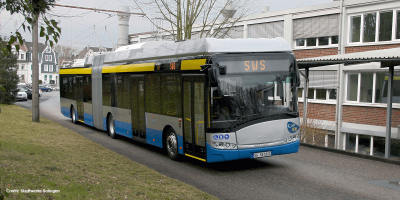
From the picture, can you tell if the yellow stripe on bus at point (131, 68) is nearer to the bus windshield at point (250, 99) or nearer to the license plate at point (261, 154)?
the bus windshield at point (250, 99)

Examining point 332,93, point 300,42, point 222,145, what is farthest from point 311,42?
point 222,145

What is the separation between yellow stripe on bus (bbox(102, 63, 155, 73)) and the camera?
38.5ft

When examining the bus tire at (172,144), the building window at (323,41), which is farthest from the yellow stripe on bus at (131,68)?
the building window at (323,41)

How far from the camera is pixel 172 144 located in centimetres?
1052

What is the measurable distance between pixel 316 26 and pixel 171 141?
15959mm

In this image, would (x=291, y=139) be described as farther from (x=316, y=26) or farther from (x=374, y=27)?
(x=316, y=26)

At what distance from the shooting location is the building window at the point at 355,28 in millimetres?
21594

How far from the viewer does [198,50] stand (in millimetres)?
9211

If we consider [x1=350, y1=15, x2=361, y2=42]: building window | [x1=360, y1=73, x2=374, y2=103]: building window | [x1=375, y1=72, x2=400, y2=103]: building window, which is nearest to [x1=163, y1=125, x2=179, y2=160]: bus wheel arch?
[x1=375, y1=72, x2=400, y2=103]: building window

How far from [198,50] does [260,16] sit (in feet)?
60.9

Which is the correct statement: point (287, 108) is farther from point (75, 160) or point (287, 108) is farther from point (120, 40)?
point (120, 40)

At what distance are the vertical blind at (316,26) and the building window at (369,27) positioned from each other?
155cm

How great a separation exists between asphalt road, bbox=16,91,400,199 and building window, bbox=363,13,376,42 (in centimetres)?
1168

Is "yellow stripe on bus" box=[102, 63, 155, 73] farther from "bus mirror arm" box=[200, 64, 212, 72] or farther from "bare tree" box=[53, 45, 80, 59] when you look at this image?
"bare tree" box=[53, 45, 80, 59]
